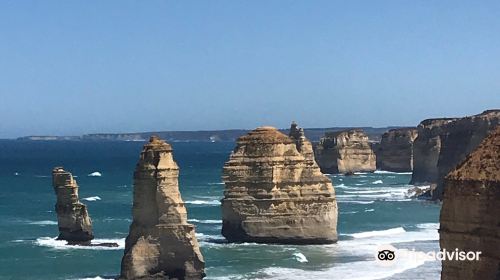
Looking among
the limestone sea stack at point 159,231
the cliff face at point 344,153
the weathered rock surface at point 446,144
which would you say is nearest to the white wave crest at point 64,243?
the limestone sea stack at point 159,231

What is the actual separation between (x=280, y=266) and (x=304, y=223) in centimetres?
650

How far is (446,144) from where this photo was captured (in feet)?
278

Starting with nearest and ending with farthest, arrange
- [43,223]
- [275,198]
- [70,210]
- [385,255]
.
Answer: [385,255], [275,198], [70,210], [43,223]

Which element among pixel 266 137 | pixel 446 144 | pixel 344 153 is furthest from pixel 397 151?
pixel 266 137

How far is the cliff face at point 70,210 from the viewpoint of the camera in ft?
157

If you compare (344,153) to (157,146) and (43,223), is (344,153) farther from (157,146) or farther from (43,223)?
(157,146)

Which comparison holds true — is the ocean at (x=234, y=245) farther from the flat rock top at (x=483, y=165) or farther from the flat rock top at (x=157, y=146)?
the flat rock top at (x=483, y=165)

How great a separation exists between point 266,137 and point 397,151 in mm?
86977

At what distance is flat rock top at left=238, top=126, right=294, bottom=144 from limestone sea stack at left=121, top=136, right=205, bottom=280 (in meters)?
→ 11.9

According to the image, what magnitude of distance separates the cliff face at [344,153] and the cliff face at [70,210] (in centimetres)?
7724

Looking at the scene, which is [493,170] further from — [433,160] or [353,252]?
[433,160]

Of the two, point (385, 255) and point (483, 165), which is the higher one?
point (483, 165)

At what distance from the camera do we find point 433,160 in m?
100

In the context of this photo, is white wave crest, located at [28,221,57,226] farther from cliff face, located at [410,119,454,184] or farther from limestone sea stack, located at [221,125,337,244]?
cliff face, located at [410,119,454,184]
